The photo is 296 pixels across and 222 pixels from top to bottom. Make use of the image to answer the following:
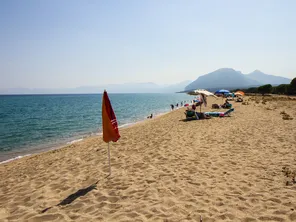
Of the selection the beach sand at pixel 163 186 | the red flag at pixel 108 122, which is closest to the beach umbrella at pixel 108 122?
the red flag at pixel 108 122

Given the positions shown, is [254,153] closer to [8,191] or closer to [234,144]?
[234,144]

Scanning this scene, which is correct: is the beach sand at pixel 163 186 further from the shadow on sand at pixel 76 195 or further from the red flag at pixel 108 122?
the red flag at pixel 108 122

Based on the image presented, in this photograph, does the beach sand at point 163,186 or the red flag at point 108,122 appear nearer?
the beach sand at point 163,186

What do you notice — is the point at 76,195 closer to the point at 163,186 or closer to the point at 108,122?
the point at 108,122

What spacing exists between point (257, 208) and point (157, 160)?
13.2 feet

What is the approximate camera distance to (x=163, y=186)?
5453 millimetres

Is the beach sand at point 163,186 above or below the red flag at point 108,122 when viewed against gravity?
below

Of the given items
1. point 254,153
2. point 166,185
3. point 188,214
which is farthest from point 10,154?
point 254,153

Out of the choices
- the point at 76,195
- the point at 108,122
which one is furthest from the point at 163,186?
the point at 108,122

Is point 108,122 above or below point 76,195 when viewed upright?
above

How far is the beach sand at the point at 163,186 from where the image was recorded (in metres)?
4.25

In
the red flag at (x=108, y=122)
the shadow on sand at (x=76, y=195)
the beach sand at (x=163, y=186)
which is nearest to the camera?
the beach sand at (x=163, y=186)

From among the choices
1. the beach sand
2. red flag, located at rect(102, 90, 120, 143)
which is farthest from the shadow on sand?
red flag, located at rect(102, 90, 120, 143)

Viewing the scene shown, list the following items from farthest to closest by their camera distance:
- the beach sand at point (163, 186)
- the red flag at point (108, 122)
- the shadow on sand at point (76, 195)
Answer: the red flag at point (108, 122) → the shadow on sand at point (76, 195) → the beach sand at point (163, 186)
